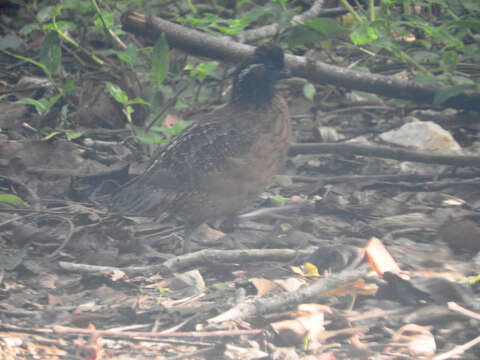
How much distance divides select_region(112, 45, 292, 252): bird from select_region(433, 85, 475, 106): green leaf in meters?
1.25

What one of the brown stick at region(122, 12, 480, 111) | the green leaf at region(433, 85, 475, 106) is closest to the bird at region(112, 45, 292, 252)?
the brown stick at region(122, 12, 480, 111)

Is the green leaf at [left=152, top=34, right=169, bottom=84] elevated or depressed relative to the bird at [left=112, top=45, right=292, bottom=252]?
elevated

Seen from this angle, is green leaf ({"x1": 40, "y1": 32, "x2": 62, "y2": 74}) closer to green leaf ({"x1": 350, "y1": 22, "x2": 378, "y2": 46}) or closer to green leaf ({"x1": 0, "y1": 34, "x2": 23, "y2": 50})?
green leaf ({"x1": 0, "y1": 34, "x2": 23, "y2": 50})

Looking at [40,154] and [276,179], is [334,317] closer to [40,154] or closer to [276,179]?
[276,179]

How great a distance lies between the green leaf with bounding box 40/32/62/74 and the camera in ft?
12.8

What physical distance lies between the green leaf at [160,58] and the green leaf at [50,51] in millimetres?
756

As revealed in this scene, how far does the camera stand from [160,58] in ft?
13.0

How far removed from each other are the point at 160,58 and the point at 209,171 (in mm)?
995

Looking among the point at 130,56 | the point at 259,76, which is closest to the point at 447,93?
the point at 259,76

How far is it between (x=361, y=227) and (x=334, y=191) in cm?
71

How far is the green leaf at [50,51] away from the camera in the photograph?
12.8 ft

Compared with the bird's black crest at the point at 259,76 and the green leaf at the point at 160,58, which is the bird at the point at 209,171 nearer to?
the bird's black crest at the point at 259,76

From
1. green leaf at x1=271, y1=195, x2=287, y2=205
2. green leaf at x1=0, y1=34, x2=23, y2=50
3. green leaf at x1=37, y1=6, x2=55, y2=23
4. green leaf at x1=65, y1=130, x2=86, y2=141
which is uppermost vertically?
green leaf at x1=37, y1=6, x2=55, y2=23

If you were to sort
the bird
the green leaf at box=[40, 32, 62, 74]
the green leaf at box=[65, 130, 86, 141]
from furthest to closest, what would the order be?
the green leaf at box=[65, 130, 86, 141] → the green leaf at box=[40, 32, 62, 74] → the bird
